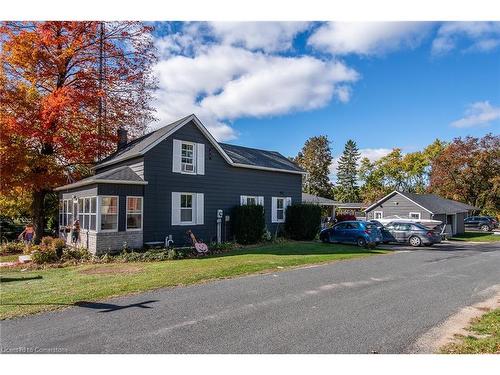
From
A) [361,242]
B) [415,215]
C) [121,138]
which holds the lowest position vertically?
[361,242]

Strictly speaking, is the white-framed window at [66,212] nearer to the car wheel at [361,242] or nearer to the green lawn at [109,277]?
the green lawn at [109,277]

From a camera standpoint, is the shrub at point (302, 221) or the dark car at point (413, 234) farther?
the shrub at point (302, 221)

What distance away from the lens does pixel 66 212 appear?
19.7 meters

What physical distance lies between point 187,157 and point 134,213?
12.9 ft

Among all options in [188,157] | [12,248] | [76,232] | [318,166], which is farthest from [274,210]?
[318,166]

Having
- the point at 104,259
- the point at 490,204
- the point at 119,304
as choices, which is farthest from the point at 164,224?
the point at 490,204

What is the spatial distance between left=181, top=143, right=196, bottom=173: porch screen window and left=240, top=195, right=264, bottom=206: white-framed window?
3.71 meters

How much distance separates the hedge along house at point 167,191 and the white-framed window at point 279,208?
121mm

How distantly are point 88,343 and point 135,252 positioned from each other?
10347 mm

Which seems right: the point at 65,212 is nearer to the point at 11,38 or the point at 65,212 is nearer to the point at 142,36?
the point at 11,38

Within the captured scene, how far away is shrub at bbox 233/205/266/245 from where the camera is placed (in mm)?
19438

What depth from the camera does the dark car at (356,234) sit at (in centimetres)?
1936

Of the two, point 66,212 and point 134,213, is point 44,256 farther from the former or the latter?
point 66,212

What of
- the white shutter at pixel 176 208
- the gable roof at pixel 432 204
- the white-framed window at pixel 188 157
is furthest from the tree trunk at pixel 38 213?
the gable roof at pixel 432 204
